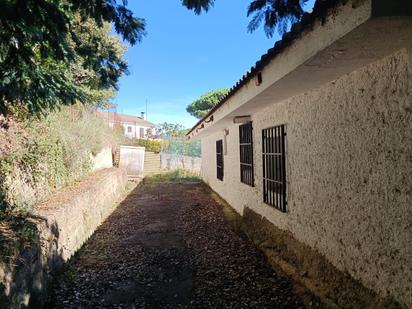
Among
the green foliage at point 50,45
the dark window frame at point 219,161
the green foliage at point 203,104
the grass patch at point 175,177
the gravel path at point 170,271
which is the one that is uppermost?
the green foliage at point 203,104

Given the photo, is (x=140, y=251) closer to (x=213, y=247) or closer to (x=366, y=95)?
(x=213, y=247)

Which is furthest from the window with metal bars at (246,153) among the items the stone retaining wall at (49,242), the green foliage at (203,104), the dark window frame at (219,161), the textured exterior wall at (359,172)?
the green foliage at (203,104)

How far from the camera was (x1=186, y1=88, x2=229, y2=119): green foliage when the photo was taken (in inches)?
1624

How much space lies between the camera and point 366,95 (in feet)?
10.1

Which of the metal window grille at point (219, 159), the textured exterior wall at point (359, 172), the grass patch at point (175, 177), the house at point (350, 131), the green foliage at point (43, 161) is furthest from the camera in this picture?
the grass patch at point (175, 177)

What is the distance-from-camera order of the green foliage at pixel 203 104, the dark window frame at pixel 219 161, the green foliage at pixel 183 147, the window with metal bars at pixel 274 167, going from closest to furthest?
the window with metal bars at pixel 274 167
the dark window frame at pixel 219 161
the green foliage at pixel 183 147
the green foliage at pixel 203 104

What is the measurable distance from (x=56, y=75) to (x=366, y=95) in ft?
15.4

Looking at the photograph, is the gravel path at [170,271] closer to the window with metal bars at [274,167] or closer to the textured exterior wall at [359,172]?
the textured exterior wall at [359,172]

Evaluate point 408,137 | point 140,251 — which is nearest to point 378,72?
point 408,137

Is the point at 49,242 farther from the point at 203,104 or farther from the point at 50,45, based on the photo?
the point at 203,104

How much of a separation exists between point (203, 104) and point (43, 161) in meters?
38.3

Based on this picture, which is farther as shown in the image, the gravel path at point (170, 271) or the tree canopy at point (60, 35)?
the gravel path at point (170, 271)

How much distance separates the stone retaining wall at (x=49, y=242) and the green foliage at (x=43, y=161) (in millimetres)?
367

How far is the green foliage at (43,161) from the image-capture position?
17.3 feet
